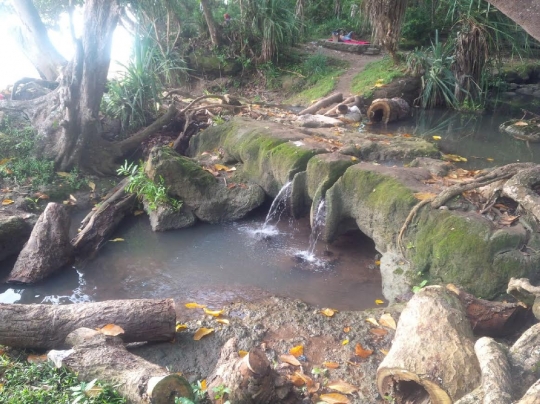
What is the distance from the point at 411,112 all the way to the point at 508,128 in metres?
2.53

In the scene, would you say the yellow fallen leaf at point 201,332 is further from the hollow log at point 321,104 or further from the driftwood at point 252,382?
the hollow log at point 321,104

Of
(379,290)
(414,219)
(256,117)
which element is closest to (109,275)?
(379,290)

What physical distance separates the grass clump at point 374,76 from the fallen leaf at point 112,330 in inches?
392

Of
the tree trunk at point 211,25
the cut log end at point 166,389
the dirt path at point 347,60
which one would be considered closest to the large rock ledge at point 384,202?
the cut log end at point 166,389

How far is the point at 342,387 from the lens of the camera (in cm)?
345

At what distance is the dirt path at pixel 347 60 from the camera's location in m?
13.6

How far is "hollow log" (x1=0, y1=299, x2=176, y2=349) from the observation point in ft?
12.6

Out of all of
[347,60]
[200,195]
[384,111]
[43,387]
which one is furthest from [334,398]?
[347,60]

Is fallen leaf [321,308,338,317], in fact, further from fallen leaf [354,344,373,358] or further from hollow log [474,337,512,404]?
hollow log [474,337,512,404]

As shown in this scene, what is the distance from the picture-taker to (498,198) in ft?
15.8

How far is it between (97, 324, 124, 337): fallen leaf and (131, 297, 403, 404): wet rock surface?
Result: 0.27m

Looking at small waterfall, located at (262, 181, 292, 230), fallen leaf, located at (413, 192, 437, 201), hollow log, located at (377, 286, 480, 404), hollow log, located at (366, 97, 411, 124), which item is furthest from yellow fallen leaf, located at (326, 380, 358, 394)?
hollow log, located at (366, 97, 411, 124)

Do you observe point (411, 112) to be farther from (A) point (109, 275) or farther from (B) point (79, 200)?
(A) point (109, 275)

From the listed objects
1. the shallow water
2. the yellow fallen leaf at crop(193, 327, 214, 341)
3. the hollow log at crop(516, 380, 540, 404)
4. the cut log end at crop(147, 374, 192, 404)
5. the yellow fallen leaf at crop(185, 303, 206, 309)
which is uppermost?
the hollow log at crop(516, 380, 540, 404)
